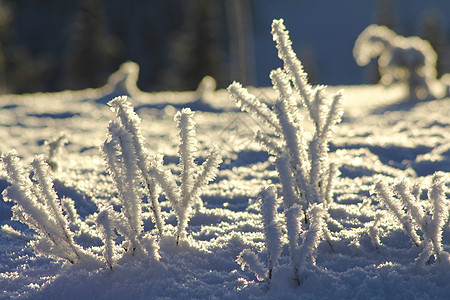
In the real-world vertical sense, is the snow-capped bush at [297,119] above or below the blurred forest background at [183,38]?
below

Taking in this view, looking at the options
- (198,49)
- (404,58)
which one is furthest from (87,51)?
(404,58)

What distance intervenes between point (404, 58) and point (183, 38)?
20329 mm

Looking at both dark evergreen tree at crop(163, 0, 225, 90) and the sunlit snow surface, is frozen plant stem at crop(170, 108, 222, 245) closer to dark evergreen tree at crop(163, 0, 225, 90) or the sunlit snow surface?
the sunlit snow surface

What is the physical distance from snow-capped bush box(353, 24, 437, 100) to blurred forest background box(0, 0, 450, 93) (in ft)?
25.1

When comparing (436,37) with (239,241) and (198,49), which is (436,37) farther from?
(239,241)

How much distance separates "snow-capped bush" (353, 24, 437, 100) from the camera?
26.9 feet

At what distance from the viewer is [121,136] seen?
5.41ft

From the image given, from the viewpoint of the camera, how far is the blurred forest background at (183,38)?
26984mm

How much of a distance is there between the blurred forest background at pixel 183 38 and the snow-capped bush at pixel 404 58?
7637 mm

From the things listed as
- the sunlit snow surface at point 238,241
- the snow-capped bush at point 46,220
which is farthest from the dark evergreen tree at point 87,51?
the snow-capped bush at point 46,220

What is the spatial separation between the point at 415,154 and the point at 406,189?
219cm

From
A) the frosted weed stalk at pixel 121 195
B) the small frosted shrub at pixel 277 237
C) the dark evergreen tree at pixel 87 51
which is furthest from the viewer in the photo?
the dark evergreen tree at pixel 87 51

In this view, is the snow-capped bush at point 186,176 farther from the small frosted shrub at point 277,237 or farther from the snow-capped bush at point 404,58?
the snow-capped bush at point 404,58

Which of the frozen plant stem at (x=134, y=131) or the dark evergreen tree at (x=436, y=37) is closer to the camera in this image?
the frozen plant stem at (x=134, y=131)
